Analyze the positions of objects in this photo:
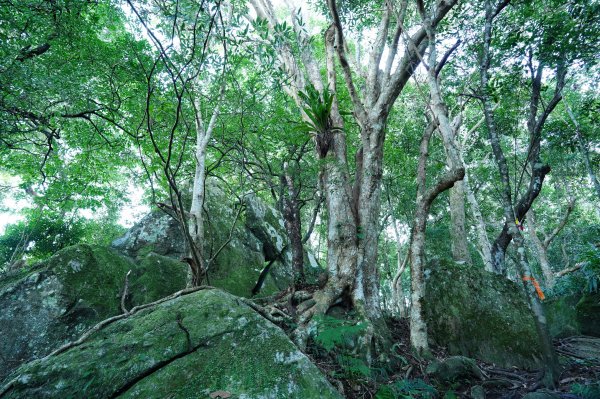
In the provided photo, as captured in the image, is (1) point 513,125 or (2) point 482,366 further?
(1) point 513,125

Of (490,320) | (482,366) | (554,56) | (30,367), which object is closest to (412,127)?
(554,56)

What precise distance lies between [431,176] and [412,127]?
217 centimetres

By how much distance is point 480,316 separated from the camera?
4594 mm

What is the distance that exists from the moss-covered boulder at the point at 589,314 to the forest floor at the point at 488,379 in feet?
2.46

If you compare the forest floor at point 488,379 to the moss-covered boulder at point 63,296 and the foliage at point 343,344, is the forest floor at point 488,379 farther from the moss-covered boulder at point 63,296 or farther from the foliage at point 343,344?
the moss-covered boulder at point 63,296

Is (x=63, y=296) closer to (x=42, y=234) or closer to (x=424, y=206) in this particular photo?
(x=424, y=206)

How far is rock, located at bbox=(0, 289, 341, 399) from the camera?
205cm

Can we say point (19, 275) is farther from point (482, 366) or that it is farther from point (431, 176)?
point (431, 176)

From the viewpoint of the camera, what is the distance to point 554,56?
5.21 meters

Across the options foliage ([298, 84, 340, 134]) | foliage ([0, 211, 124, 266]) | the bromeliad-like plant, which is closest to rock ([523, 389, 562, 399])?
the bromeliad-like plant

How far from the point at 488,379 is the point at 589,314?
331cm

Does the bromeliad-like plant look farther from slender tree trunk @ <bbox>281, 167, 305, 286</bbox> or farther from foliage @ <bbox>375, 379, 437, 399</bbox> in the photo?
foliage @ <bbox>375, 379, 437, 399</bbox>

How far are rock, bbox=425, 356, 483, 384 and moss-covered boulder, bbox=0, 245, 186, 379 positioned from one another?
4.59 metres

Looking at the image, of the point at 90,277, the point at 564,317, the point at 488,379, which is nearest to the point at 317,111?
the point at 488,379
